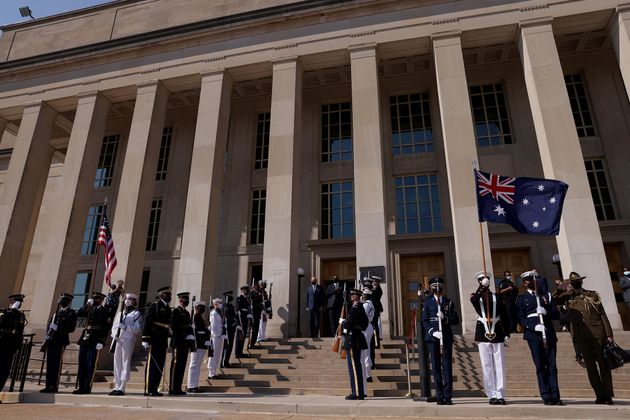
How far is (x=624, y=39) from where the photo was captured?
48.0 feet

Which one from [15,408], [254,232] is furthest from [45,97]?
[15,408]

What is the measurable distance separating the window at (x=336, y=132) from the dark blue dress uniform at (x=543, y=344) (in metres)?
13.8

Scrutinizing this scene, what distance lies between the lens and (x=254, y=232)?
2020 centimetres

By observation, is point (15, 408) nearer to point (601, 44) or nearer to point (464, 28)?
point (464, 28)

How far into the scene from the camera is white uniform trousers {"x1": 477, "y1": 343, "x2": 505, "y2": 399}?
6.62 meters

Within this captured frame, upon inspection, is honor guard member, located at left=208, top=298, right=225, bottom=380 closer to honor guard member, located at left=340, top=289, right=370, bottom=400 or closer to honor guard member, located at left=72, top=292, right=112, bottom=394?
honor guard member, located at left=72, top=292, right=112, bottom=394

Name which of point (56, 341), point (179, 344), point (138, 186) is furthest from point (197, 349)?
point (138, 186)

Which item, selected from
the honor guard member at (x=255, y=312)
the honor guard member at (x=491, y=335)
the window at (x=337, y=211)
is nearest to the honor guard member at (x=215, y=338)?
the honor guard member at (x=255, y=312)

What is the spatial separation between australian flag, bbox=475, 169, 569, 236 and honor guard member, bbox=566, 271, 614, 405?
7.13 ft

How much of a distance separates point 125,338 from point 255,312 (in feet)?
13.4

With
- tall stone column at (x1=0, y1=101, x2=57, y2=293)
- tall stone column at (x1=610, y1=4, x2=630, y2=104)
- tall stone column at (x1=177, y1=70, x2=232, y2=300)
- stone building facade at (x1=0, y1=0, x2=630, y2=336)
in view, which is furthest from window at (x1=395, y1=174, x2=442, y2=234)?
tall stone column at (x1=0, y1=101, x2=57, y2=293)

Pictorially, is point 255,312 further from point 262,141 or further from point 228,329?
point 262,141

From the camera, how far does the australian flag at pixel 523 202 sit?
932cm

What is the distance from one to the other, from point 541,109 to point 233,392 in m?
12.9
